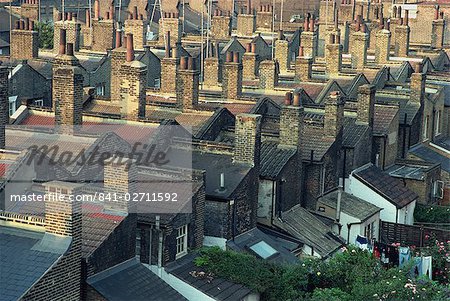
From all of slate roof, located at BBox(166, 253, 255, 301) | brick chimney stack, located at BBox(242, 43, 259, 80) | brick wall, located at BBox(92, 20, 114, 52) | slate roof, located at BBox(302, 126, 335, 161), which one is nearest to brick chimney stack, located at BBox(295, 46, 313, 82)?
brick chimney stack, located at BBox(242, 43, 259, 80)

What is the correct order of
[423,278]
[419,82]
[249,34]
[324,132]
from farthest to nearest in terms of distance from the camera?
[249,34] → [419,82] → [324,132] → [423,278]

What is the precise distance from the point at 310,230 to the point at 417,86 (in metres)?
18.0

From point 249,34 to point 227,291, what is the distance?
2018 inches

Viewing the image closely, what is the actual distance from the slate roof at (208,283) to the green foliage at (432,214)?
18521 millimetres

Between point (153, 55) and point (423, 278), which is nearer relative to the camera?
point (423, 278)

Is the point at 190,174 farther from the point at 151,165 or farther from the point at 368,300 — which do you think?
the point at 368,300

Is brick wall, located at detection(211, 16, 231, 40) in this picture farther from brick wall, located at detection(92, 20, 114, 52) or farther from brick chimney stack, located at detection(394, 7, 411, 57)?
brick chimney stack, located at detection(394, 7, 411, 57)

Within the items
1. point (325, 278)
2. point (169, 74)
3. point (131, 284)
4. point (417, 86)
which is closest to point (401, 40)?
point (417, 86)

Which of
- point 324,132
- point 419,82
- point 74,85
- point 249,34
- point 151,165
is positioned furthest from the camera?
point 249,34

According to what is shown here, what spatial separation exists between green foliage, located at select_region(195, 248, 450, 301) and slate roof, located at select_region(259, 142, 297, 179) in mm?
5871

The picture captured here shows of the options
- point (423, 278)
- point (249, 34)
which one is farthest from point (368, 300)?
point (249, 34)

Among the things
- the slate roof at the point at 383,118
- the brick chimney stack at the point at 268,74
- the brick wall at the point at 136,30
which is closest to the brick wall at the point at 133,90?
the slate roof at the point at 383,118

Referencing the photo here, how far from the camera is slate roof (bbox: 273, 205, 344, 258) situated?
3968 centimetres

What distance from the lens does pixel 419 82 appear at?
185 ft
